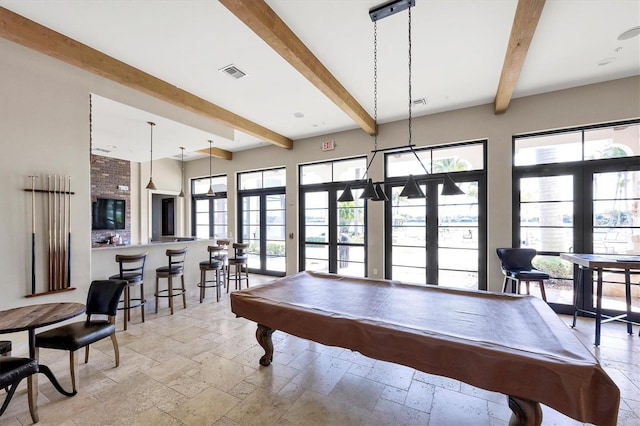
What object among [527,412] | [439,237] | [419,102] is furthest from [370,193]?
[439,237]

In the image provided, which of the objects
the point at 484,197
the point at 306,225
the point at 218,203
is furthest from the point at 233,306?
the point at 218,203

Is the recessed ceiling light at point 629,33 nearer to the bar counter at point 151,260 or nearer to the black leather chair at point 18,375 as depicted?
the black leather chair at point 18,375

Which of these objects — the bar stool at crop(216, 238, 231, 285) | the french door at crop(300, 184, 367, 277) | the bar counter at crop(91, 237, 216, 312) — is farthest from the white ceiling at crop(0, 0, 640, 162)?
the bar stool at crop(216, 238, 231, 285)

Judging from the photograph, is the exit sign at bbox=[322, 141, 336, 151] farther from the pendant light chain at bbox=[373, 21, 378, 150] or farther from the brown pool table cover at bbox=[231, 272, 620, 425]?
the brown pool table cover at bbox=[231, 272, 620, 425]

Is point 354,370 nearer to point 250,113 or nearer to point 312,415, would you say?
point 312,415

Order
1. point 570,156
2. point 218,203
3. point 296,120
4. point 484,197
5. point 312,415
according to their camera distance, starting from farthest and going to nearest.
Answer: point 218,203
point 296,120
point 484,197
point 570,156
point 312,415

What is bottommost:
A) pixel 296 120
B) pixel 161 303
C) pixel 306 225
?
pixel 161 303

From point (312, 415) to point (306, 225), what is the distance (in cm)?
461

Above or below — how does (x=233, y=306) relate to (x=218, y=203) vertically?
below

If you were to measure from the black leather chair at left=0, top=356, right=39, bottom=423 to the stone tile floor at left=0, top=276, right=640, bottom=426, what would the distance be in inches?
4.0

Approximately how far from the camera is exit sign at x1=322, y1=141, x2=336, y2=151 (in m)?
5.89

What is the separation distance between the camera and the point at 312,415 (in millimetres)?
1994

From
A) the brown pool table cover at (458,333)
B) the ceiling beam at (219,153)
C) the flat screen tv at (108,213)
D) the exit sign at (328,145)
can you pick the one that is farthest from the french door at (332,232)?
the flat screen tv at (108,213)

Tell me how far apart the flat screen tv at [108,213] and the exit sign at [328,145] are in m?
5.51
